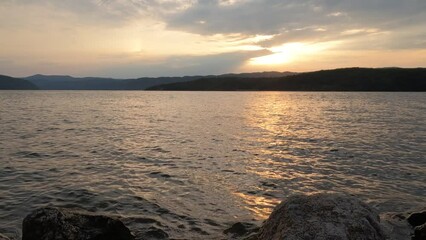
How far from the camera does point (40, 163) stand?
25.1 metres

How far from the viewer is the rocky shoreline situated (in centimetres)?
826

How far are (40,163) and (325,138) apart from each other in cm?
2754

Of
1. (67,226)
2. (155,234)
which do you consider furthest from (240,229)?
(67,226)

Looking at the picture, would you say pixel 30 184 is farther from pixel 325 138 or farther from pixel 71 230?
pixel 325 138

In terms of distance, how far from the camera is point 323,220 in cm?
841

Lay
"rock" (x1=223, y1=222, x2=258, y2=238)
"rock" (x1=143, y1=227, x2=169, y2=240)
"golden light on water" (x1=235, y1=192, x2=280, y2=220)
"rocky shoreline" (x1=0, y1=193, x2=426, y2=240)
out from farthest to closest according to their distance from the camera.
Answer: "golden light on water" (x1=235, y1=192, x2=280, y2=220) < "rock" (x1=223, y1=222, x2=258, y2=238) < "rock" (x1=143, y1=227, x2=169, y2=240) < "rocky shoreline" (x1=0, y1=193, x2=426, y2=240)

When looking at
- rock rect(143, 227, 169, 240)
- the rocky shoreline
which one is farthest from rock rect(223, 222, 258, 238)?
rock rect(143, 227, 169, 240)

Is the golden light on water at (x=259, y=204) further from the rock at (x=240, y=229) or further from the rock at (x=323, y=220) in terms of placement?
the rock at (x=323, y=220)

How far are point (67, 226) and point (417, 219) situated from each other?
12751 millimetres

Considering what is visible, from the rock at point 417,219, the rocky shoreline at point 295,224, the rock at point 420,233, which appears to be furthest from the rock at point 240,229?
the rock at point 417,219

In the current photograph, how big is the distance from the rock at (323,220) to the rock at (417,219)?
244 inches

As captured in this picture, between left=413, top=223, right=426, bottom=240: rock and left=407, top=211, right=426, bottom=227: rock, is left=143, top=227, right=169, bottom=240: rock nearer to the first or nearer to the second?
left=413, top=223, right=426, bottom=240: rock

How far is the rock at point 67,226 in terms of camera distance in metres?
11.1

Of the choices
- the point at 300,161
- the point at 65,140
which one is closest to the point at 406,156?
the point at 300,161
